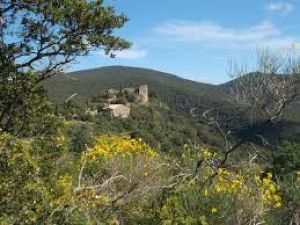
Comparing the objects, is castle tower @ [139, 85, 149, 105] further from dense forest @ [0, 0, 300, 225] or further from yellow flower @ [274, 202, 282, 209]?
yellow flower @ [274, 202, 282, 209]

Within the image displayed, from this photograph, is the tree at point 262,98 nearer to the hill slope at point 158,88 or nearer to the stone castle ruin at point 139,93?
the hill slope at point 158,88

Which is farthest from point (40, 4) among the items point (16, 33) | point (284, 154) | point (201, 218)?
point (284, 154)

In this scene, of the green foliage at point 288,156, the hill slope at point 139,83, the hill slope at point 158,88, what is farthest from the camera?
the hill slope at point 139,83

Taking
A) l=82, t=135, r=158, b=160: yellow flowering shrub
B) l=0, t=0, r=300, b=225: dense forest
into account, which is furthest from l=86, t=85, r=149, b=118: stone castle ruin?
l=0, t=0, r=300, b=225: dense forest

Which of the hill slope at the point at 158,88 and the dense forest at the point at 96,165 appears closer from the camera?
the dense forest at the point at 96,165

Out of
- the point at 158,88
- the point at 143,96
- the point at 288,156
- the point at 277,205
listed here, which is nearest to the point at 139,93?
the point at 143,96

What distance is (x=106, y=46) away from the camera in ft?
26.1

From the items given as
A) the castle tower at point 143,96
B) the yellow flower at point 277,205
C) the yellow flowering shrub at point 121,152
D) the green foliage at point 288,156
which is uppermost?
the castle tower at point 143,96

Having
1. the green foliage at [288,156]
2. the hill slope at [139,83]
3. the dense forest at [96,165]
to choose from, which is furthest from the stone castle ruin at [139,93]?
the dense forest at [96,165]

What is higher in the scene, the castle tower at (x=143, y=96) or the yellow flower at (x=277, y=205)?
the castle tower at (x=143, y=96)

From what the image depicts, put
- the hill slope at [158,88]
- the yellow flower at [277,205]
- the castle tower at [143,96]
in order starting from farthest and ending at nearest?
the castle tower at [143,96] → the hill slope at [158,88] → the yellow flower at [277,205]

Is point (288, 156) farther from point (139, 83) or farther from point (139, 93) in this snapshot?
point (139, 83)

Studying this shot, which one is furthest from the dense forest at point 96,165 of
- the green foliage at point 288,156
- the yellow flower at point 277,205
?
the green foliage at point 288,156

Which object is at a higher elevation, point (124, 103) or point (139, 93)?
point (139, 93)
